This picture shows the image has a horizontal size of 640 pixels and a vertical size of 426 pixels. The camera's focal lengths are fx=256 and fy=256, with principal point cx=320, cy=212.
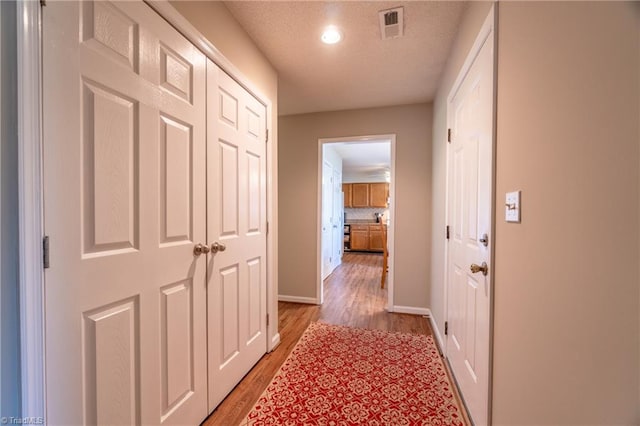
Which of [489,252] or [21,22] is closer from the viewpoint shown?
[21,22]

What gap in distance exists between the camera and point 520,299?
0.91 meters

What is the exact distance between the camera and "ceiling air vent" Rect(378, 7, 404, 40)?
5.12ft

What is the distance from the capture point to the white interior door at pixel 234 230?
146 centimetres

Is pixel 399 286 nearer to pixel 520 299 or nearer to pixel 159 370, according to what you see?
pixel 520 299

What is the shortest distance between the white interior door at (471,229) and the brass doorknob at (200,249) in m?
1.40

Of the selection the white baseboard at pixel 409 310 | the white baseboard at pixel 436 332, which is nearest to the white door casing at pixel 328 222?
the white baseboard at pixel 409 310

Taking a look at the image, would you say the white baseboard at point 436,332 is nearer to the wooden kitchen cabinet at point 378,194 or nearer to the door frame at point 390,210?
the door frame at point 390,210

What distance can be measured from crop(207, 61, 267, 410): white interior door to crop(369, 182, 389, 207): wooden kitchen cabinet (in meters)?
5.93

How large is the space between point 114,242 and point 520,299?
1.48 m

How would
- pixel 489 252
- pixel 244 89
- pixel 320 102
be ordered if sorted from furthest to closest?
pixel 320 102
pixel 244 89
pixel 489 252

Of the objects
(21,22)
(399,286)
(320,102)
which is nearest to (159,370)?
(21,22)

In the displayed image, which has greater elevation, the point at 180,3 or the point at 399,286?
the point at 180,3

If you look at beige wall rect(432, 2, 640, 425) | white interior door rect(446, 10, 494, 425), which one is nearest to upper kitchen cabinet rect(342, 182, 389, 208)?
white interior door rect(446, 10, 494, 425)

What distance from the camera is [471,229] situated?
147cm
